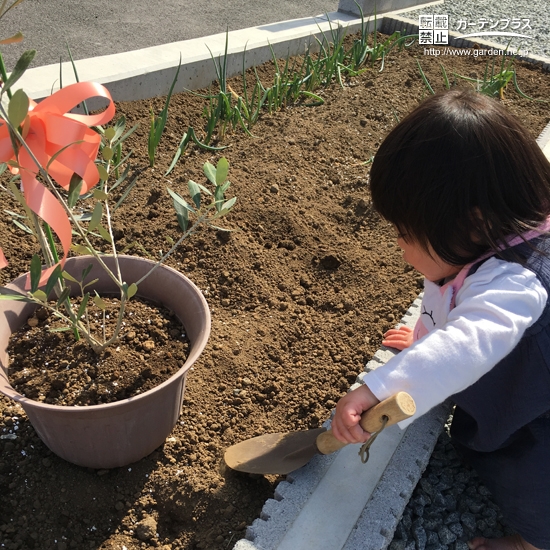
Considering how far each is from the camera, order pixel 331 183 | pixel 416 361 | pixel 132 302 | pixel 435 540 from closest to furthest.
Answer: pixel 416 361
pixel 435 540
pixel 132 302
pixel 331 183

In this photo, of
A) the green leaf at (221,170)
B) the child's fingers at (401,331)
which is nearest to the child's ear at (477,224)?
the green leaf at (221,170)

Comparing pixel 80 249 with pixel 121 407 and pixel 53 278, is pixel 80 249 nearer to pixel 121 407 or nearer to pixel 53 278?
pixel 53 278

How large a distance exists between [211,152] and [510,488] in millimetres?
1968

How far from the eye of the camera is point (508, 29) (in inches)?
216

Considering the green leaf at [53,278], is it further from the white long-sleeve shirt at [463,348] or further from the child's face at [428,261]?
the child's face at [428,261]

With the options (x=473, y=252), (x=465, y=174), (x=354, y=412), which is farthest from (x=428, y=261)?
(x=354, y=412)

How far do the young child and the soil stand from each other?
503mm

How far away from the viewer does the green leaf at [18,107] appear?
2.96 ft

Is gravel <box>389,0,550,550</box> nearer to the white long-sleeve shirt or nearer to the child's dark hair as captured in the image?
the white long-sleeve shirt

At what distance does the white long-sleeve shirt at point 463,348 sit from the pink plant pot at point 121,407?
0.48 meters

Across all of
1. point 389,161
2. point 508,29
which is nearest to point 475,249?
point 389,161

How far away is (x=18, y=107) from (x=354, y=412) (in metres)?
0.85

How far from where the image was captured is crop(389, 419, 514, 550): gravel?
148 cm

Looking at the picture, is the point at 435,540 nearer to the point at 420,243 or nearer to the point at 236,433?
the point at 236,433
